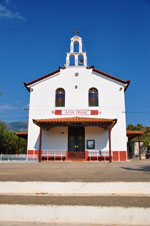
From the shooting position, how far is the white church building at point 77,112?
52.9ft

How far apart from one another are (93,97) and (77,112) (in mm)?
2022

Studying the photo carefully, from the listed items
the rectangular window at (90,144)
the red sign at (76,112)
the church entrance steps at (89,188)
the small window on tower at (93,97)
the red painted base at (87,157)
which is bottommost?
the red painted base at (87,157)

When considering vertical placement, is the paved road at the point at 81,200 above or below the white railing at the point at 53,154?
above

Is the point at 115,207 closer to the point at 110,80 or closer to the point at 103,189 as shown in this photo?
the point at 103,189

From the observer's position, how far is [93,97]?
57.2ft

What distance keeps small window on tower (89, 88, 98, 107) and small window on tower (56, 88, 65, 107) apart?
2.46 metres

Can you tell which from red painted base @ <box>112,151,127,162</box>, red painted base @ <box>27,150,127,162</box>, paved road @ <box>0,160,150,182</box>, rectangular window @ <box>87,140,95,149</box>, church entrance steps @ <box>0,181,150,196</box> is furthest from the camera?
rectangular window @ <box>87,140,95,149</box>

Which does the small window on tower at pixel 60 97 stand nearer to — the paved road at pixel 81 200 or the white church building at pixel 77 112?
the white church building at pixel 77 112

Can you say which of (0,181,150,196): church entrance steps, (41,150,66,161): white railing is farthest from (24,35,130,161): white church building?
(0,181,150,196): church entrance steps

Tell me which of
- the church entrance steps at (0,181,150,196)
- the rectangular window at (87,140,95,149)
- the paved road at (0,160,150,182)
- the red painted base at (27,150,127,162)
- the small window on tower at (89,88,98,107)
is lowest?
the red painted base at (27,150,127,162)

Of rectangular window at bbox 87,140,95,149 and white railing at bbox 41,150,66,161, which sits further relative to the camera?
rectangular window at bbox 87,140,95,149

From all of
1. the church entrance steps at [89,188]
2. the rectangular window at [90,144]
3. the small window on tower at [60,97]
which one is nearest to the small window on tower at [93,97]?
the small window on tower at [60,97]

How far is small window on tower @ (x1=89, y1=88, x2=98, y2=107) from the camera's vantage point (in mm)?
17281

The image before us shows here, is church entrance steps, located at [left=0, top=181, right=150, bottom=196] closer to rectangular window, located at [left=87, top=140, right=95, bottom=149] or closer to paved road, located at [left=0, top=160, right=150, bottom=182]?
paved road, located at [left=0, top=160, right=150, bottom=182]
